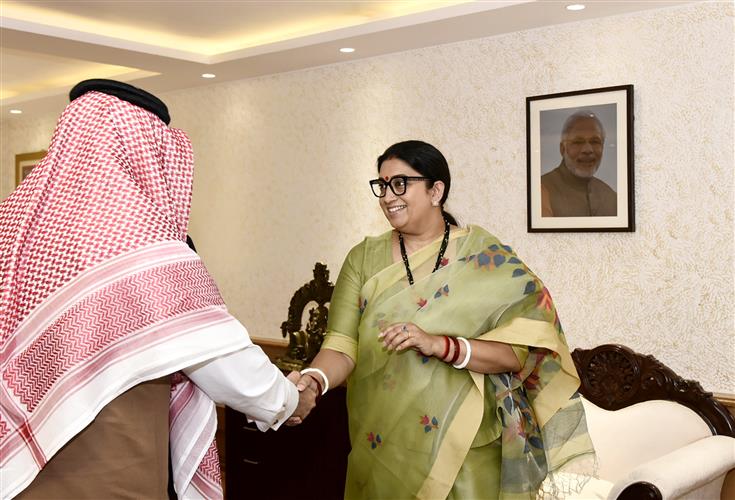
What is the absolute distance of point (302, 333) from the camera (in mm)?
4656

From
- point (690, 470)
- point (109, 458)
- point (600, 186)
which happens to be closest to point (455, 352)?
point (109, 458)

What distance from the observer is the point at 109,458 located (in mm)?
1705

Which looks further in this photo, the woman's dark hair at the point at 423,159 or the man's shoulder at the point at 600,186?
the man's shoulder at the point at 600,186

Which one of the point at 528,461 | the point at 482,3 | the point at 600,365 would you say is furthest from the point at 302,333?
the point at 528,461

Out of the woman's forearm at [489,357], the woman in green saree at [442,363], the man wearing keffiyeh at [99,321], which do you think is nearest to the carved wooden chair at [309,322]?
the woman in green saree at [442,363]

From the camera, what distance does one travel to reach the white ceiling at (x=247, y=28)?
4.14 m

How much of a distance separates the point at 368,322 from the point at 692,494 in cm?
168

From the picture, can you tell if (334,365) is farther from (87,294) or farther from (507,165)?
(507,165)

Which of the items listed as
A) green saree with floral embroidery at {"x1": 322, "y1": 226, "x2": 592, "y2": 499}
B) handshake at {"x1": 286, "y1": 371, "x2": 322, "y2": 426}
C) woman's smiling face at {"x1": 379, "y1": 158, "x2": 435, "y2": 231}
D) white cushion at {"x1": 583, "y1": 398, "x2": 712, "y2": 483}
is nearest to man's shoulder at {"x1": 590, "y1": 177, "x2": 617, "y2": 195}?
white cushion at {"x1": 583, "y1": 398, "x2": 712, "y2": 483}

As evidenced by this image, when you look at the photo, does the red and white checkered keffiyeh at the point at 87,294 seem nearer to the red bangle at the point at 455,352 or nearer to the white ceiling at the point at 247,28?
the red bangle at the point at 455,352

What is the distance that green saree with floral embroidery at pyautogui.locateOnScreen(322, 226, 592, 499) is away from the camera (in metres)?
2.51

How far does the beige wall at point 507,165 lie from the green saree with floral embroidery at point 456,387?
142cm

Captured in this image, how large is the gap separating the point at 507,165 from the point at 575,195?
1.46 ft

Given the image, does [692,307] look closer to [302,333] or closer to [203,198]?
[302,333]
